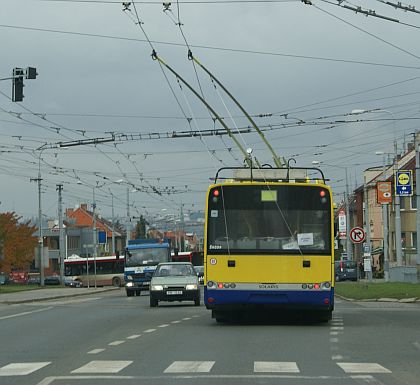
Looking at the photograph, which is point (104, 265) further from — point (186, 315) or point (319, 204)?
point (319, 204)

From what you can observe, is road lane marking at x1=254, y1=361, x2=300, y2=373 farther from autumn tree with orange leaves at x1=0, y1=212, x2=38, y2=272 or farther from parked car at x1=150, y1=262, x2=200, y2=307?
autumn tree with orange leaves at x1=0, y1=212, x2=38, y2=272

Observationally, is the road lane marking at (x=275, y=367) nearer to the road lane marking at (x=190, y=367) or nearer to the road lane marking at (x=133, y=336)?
the road lane marking at (x=190, y=367)

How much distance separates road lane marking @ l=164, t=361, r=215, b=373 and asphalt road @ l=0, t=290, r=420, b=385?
1cm

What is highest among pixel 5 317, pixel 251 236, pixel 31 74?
pixel 31 74

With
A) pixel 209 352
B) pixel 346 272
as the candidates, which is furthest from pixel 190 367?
pixel 346 272

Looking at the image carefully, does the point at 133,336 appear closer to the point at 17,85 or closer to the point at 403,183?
the point at 17,85

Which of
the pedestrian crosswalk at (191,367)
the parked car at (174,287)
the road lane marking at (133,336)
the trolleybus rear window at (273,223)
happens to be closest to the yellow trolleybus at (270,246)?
the trolleybus rear window at (273,223)

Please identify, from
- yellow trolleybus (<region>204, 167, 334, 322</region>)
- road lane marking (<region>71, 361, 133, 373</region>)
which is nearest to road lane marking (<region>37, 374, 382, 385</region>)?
road lane marking (<region>71, 361, 133, 373</region>)

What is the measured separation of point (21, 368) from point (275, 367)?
3334 mm

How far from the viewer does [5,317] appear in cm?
2620

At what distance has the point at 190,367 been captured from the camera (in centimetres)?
1177

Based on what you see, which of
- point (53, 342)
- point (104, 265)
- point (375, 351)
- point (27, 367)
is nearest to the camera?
point (27, 367)

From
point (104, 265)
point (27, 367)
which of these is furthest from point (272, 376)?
point (104, 265)

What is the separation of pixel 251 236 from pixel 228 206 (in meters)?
0.82
